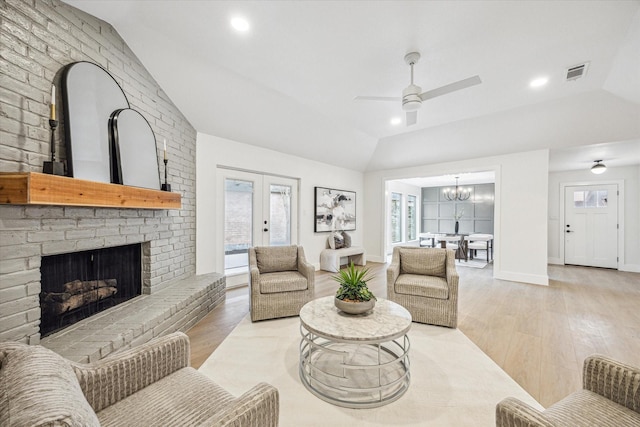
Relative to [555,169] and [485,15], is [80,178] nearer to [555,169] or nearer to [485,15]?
[485,15]

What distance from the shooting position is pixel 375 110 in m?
4.10

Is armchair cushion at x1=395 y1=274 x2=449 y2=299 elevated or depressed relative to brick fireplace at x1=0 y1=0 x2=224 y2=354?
depressed

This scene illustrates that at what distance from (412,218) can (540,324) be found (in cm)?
698

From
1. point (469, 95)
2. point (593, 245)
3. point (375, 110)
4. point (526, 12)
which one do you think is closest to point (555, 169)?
point (593, 245)

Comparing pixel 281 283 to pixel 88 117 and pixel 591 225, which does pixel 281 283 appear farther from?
pixel 591 225

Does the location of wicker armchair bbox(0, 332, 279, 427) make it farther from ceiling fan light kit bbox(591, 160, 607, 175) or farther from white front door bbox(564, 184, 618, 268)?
white front door bbox(564, 184, 618, 268)

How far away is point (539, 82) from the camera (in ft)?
10.8

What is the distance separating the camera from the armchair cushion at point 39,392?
0.63 m

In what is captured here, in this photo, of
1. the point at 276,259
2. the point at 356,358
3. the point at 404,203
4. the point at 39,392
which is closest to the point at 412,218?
the point at 404,203

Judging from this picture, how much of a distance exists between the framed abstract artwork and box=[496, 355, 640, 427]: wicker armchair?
15.5 feet

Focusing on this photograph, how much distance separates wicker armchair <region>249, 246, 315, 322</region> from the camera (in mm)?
2949

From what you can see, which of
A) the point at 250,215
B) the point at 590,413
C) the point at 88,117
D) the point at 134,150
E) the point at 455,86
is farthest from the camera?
the point at 250,215

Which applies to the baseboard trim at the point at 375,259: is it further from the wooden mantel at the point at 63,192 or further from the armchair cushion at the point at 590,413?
the armchair cushion at the point at 590,413

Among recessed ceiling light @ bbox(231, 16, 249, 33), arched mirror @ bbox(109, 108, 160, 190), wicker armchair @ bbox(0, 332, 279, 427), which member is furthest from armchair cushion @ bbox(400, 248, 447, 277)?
arched mirror @ bbox(109, 108, 160, 190)
